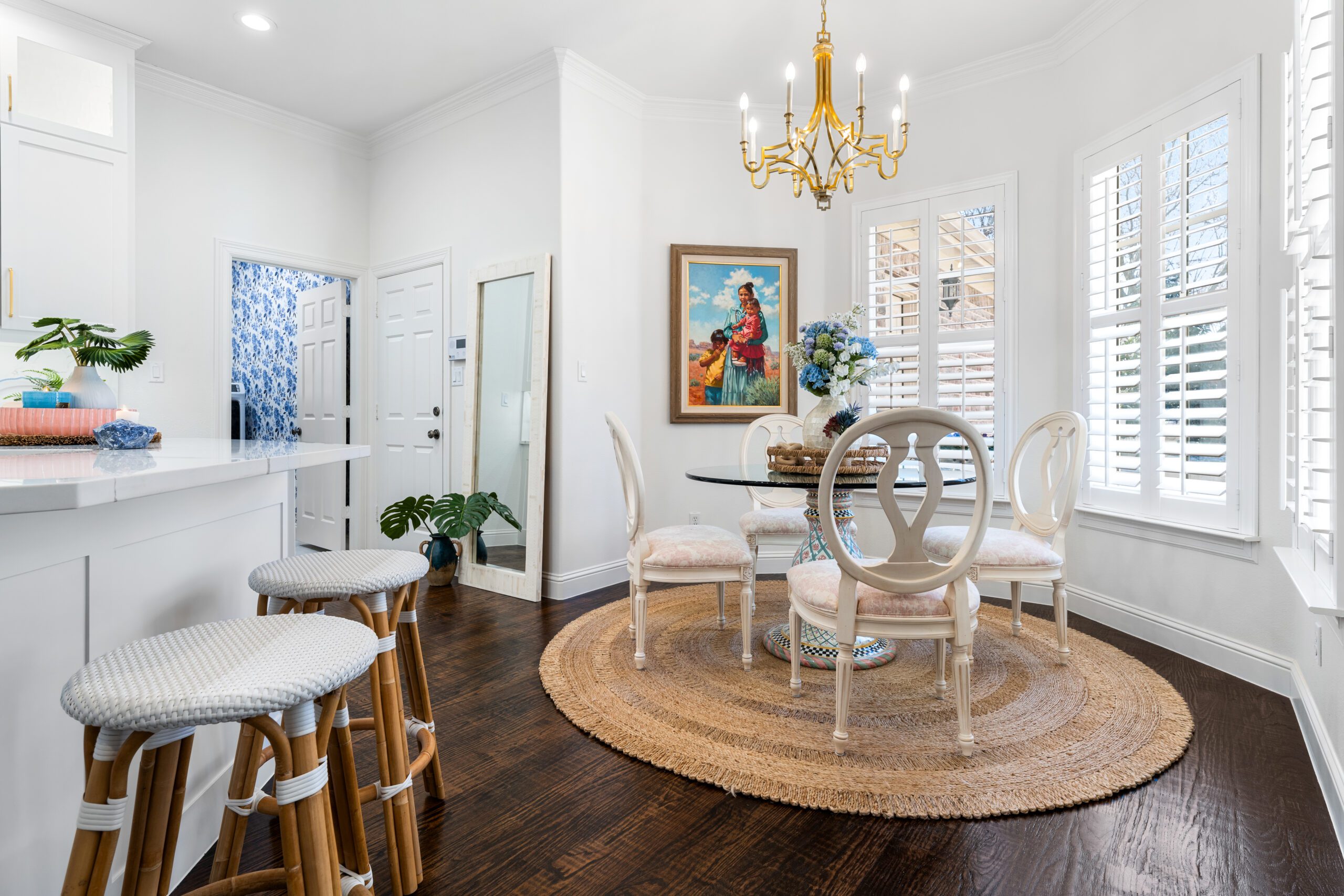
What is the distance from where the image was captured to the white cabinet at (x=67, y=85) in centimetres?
311

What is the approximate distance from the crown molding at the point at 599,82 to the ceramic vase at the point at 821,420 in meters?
2.37

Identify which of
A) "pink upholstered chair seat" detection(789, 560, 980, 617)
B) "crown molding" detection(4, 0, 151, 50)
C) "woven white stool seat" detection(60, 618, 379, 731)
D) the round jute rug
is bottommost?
the round jute rug

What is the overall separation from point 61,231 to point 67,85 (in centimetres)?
73

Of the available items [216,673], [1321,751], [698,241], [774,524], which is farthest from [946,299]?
[216,673]

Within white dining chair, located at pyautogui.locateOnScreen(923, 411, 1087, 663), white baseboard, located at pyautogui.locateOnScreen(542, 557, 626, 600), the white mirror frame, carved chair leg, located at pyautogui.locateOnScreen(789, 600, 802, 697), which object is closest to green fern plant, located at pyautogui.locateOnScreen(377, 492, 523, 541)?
the white mirror frame

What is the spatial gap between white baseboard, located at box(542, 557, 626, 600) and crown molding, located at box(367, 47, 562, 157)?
8.93 ft

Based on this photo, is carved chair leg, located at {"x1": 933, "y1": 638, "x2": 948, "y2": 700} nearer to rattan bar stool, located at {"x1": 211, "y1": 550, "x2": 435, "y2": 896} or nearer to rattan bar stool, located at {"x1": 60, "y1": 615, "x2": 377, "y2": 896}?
rattan bar stool, located at {"x1": 211, "y1": 550, "x2": 435, "y2": 896}

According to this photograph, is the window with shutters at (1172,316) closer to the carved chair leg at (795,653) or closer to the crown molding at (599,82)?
the carved chair leg at (795,653)

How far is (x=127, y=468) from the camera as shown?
47.0 inches

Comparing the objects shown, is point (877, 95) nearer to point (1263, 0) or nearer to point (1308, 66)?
point (1263, 0)

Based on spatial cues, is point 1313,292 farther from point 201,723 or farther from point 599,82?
point 599,82

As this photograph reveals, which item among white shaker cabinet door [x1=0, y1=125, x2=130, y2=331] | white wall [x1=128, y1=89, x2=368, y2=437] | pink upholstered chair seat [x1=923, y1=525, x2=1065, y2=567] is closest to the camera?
pink upholstered chair seat [x1=923, y1=525, x2=1065, y2=567]

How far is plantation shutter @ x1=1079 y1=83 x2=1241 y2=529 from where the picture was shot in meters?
2.72

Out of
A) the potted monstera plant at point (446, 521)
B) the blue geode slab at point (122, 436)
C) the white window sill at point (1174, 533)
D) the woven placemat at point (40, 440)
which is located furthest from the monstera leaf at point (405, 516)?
the white window sill at point (1174, 533)
